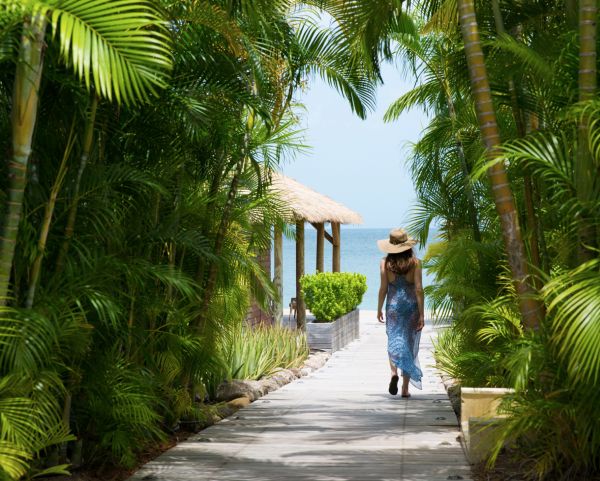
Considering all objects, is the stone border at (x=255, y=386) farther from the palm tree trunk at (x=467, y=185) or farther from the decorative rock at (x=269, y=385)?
the palm tree trunk at (x=467, y=185)

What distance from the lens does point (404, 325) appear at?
396 inches

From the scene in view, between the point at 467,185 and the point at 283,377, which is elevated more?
the point at 467,185

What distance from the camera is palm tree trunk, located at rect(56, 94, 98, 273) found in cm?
566

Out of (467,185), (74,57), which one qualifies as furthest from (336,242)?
(74,57)

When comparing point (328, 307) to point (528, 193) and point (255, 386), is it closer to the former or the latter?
point (255, 386)

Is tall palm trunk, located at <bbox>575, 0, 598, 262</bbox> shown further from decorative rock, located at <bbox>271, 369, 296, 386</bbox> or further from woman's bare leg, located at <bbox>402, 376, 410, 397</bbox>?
decorative rock, located at <bbox>271, 369, 296, 386</bbox>

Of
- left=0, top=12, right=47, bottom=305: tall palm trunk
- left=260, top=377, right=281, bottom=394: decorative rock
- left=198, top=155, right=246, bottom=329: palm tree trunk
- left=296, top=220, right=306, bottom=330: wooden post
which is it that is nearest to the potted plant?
left=296, top=220, right=306, bottom=330: wooden post

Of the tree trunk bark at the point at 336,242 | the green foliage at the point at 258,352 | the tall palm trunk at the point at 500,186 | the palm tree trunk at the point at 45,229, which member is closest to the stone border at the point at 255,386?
the green foliage at the point at 258,352

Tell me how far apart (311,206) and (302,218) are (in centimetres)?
122

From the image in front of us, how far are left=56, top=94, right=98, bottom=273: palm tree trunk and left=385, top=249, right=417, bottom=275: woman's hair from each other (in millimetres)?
4652

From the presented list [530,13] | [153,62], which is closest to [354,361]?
[530,13]

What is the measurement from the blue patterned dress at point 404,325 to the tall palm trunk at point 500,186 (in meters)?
3.77

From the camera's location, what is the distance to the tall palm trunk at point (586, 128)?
5.42 m

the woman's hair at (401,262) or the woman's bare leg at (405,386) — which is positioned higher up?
the woman's hair at (401,262)
